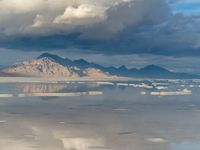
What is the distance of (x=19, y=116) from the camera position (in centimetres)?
5656

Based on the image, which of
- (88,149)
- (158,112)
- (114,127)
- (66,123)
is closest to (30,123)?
(66,123)

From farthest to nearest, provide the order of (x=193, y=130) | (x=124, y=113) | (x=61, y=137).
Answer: (x=124, y=113) → (x=193, y=130) → (x=61, y=137)

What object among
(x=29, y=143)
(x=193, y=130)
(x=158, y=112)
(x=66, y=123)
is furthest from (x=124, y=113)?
(x=29, y=143)

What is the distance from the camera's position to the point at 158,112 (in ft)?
207

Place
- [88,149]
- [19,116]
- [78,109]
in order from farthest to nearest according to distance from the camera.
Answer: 1. [78,109]
2. [19,116]
3. [88,149]

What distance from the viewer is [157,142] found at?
37.5 m

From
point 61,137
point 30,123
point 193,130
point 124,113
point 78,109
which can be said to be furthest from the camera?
point 78,109

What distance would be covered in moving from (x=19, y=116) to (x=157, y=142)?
24397 mm

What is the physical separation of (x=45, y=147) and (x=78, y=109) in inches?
1246

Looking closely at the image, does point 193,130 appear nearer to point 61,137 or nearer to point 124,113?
point 61,137

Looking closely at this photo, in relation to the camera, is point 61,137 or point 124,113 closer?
point 61,137

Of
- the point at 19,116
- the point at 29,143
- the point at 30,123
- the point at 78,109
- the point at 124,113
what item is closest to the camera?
the point at 29,143

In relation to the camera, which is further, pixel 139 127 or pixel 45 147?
pixel 139 127

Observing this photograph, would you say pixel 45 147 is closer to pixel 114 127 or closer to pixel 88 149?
pixel 88 149
